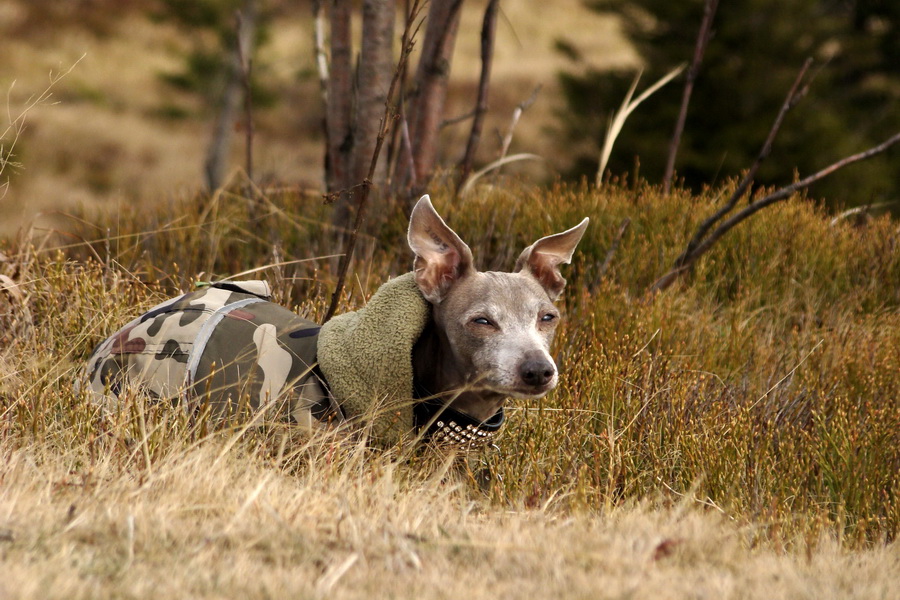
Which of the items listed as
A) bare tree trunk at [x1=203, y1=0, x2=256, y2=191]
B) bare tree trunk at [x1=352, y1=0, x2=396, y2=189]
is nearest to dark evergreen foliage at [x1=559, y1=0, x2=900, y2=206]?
bare tree trunk at [x1=352, y1=0, x2=396, y2=189]

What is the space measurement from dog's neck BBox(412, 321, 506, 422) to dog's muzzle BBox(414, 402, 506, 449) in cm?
4

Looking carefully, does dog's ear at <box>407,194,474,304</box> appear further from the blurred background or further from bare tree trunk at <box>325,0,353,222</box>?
bare tree trunk at <box>325,0,353,222</box>

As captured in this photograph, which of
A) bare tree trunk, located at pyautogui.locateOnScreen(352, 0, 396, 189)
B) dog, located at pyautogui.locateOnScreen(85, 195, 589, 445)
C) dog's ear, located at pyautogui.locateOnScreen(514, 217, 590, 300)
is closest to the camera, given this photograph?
dog, located at pyautogui.locateOnScreen(85, 195, 589, 445)

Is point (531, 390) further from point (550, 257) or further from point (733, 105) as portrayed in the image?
point (733, 105)

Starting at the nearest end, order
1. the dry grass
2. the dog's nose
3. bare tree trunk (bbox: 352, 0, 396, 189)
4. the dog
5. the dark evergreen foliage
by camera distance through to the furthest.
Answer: the dry grass
the dog's nose
the dog
bare tree trunk (bbox: 352, 0, 396, 189)
the dark evergreen foliage

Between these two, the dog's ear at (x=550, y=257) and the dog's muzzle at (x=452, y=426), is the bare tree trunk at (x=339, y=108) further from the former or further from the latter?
the dog's muzzle at (x=452, y=426)

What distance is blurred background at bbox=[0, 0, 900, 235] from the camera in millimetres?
11977

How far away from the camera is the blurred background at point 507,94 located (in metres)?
12.0

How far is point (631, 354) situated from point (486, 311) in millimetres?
1267

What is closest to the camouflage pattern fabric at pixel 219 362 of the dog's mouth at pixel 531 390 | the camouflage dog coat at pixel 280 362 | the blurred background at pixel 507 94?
the camouflage dog coat at pixel 280 362

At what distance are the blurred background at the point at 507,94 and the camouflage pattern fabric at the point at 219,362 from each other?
40.6 inches

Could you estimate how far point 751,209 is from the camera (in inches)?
195

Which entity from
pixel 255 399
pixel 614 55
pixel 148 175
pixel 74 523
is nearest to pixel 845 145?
pixel 255 399

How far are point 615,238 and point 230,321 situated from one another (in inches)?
101
